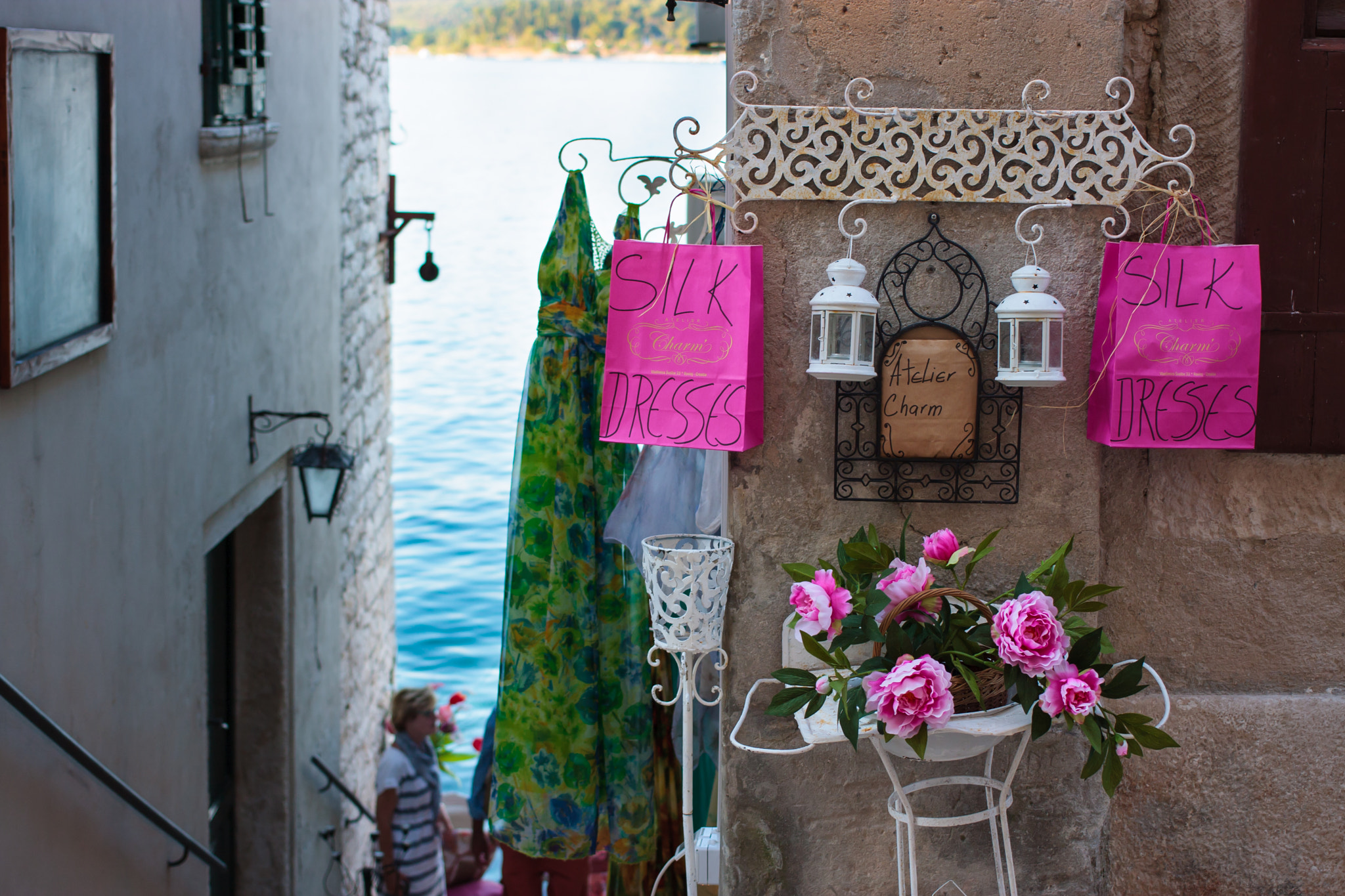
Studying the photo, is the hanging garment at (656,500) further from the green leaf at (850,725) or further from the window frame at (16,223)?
the window frame at (16,223)

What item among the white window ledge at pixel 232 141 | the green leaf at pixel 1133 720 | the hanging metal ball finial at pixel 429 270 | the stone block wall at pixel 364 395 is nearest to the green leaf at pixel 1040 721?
the green leaf at pixel 1133 720

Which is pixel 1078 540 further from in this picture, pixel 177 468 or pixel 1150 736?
pixel 177 468

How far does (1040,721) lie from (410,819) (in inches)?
150

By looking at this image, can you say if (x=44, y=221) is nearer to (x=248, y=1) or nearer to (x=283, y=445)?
(x=248, y=1)

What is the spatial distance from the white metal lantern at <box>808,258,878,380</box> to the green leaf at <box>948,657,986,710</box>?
451mm

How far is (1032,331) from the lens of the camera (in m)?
1.85

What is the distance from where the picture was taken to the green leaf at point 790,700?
1.64 m

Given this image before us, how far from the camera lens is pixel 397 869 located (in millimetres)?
4812

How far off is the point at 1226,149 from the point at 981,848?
51.2 inches

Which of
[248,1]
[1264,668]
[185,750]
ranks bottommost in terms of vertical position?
[185,750]

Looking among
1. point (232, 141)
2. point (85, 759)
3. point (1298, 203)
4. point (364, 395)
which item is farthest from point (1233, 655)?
point (364, 395)

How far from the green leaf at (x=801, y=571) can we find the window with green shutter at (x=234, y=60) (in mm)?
2732

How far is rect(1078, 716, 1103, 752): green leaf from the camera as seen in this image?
1.56 meters

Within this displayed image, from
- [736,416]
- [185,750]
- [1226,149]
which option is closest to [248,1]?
[185,750]
